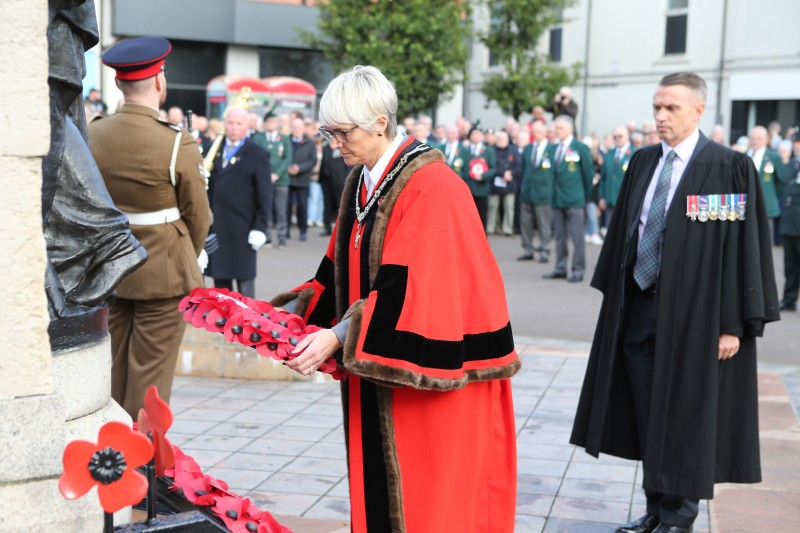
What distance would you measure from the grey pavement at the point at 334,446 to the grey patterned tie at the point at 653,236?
1148mm

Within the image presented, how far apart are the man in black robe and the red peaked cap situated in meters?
2.20

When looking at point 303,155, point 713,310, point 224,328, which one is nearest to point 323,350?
point 224,328

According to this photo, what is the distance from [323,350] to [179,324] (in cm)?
202

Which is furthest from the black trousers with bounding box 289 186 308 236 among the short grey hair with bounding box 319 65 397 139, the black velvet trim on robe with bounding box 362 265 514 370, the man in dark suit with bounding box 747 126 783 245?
the black velvet trim on robe with bounding box 362 265 514 370

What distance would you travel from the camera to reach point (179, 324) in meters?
5.13

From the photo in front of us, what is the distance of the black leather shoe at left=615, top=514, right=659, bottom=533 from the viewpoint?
4707 millimetres

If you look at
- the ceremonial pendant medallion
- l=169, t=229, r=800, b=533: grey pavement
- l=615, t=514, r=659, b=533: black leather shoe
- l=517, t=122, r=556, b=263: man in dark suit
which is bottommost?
l=169, t=229, r=800, b=533: grey pavement

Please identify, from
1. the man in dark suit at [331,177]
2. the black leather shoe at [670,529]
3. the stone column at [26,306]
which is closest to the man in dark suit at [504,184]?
the man in dark suit at [331,177]

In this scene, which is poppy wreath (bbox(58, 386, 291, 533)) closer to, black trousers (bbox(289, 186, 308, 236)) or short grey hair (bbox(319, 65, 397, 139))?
short grey hair (bbox(319, 65, 397, 139))

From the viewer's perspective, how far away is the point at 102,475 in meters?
2.47

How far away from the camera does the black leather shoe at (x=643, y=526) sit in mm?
4707

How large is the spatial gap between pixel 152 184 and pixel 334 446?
Result: 75.3 inches

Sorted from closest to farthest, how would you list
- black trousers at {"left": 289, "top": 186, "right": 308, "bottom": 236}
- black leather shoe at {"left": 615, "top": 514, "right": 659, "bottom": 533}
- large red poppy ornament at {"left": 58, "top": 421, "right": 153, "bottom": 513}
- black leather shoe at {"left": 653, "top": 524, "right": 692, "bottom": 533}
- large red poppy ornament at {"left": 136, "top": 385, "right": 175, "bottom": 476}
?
large red poppy ornament at {"left": 58, "top": 421, "right": 153, "bottom": 513} < large red poppy ornament at {"left": 136, "top": 385, "right": 175, "bottom": 476} < black leather shoe at {"left": 653, "top": 524, "right": 692, "bottom": 533} < black leather shoe at {"left": 615, "top": 514, "right": 659, "bottom": 533} < black trousers at {"left": 289, "top": 186, "right": 308, "bottom": 236}

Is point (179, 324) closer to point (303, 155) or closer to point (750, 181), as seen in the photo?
point (750, 181)
